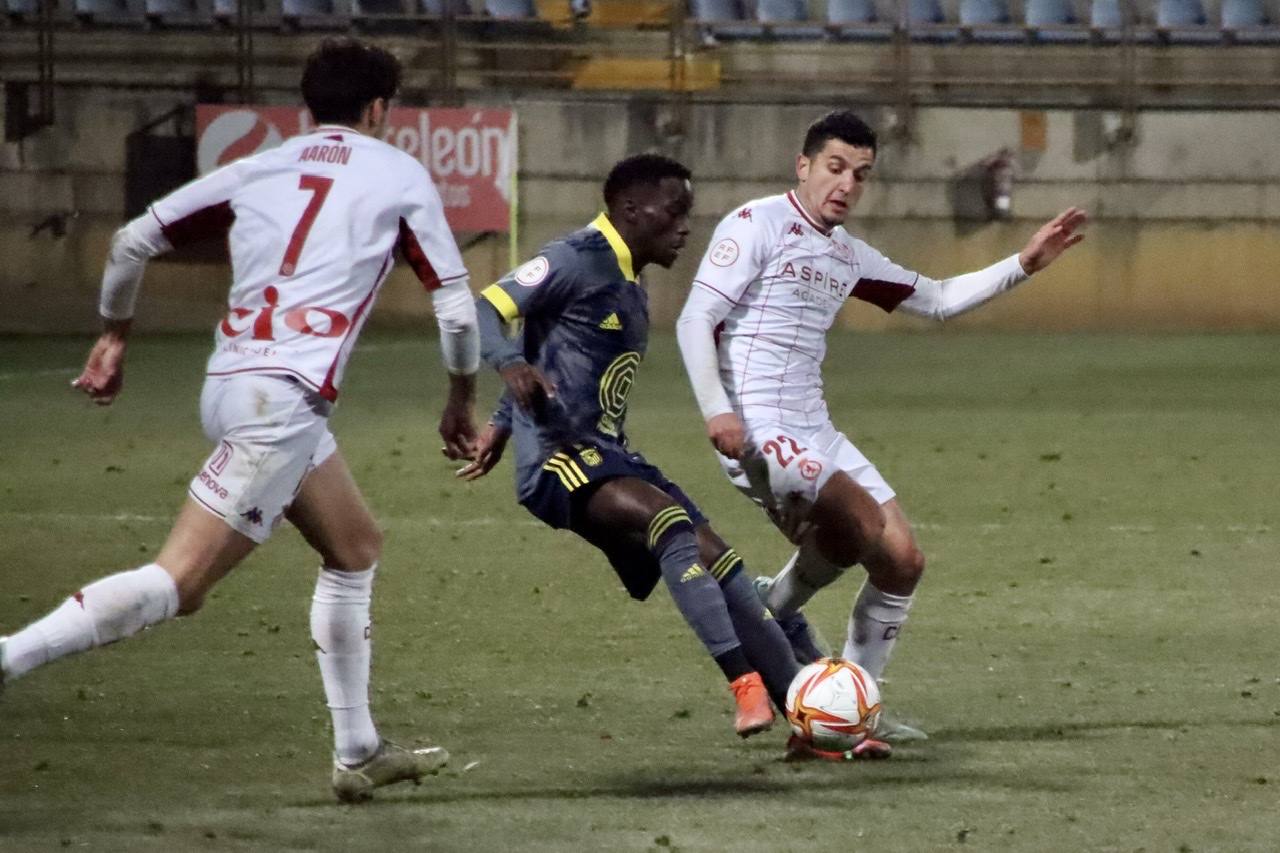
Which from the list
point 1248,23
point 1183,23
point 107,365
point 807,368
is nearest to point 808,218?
point 807,368

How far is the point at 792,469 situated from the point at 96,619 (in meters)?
2.08

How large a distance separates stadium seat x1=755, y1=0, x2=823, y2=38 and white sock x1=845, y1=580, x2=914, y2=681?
1879 cm

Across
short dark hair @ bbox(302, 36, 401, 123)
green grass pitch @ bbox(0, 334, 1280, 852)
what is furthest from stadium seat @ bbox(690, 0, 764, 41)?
short dark hair @ bbox(302, 36, 401, 123)

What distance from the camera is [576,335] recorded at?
229 inches

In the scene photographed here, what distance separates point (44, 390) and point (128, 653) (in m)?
9.40

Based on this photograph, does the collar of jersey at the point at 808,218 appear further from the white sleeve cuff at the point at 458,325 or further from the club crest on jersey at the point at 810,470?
the white sleeve cuff at the point at 458,325

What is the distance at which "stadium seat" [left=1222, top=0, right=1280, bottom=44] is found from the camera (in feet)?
81.0

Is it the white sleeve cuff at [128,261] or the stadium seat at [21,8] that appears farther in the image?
the stadium seat at [21,8]

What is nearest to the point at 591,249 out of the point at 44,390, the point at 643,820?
the point at 643,820

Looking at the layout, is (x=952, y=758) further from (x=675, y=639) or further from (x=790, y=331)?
(x=675, y=639)

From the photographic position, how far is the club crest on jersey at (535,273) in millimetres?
5758

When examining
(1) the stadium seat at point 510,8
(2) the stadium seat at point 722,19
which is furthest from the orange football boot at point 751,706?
(1) the stadium seat at point 510,8

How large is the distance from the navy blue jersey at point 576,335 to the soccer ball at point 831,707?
0.83 metres

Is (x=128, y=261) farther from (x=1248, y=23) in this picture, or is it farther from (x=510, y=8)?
(x=1248, y=23)
